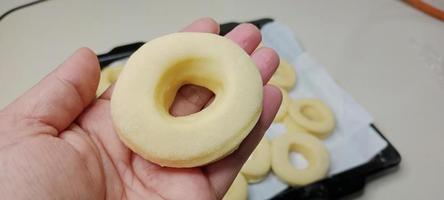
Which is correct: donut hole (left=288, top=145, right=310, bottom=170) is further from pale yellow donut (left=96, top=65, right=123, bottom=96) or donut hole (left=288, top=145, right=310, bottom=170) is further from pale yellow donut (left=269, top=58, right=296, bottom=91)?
pale yellow donut (left=96, top=65, right=123, bottom=96)

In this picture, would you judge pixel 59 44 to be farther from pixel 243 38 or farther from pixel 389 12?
pixel 389 12

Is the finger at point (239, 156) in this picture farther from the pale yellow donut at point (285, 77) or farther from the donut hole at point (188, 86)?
the pale yellow donut at point (285, 77)

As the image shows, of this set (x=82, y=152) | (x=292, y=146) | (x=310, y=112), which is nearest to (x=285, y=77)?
(x=310, y=112)

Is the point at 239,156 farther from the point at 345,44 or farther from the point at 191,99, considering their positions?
the point at 345,44

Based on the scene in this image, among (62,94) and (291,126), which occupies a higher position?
(62,94)

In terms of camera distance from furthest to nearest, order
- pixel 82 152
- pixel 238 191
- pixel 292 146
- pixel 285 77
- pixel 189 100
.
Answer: pixel 285 77 < pixel 292 146 < pixel 238 191 < pixel 189 100 < pixel 82 152

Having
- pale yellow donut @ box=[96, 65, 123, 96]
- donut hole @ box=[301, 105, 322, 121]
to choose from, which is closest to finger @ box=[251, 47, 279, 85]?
donut hole @ box=[301, 105, 322, 121]

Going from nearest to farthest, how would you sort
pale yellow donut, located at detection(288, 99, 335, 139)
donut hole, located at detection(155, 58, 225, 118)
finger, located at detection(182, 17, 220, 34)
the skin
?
the skin → donut hole, located at detection(155, 58, 225, 118) → finger, located at detection(182, 17, 220, 34) → pale yellow donut, located at detection(288, 99, 335, 139)

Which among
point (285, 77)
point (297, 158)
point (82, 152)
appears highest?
point (82, 152)
